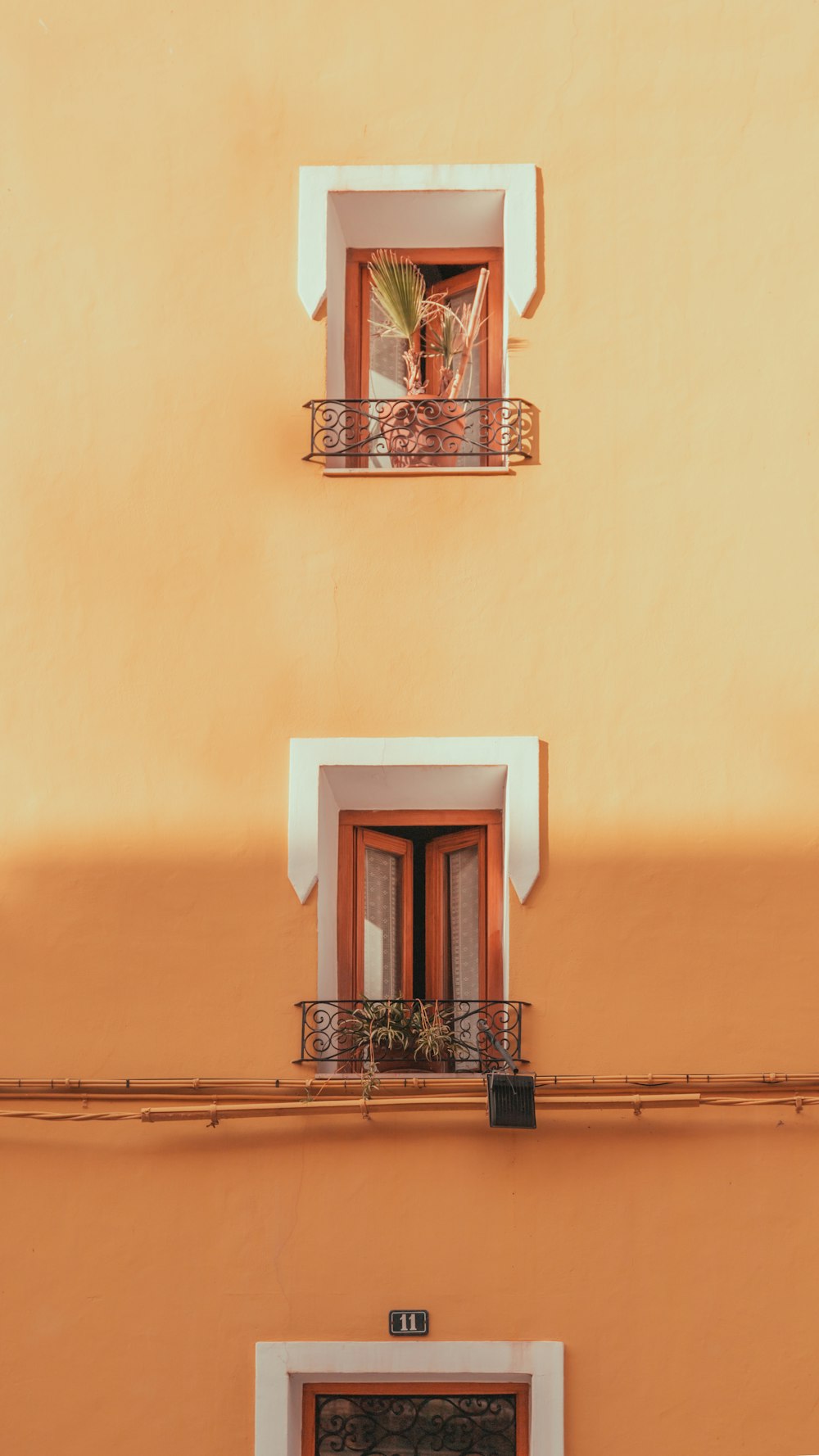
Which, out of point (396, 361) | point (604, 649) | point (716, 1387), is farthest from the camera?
point (396, 361)

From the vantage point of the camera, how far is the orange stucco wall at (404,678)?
26.0 feet

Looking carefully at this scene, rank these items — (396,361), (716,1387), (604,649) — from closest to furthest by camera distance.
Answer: (716,1387)
(604,649)
(396,361)

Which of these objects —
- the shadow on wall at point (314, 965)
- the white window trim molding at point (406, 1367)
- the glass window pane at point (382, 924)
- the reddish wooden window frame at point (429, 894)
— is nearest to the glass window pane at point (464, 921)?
the reddish wooden window frame at point (429, 894)

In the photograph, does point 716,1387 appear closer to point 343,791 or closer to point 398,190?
point 343,791

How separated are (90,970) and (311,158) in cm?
414

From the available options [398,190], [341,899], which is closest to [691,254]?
[398,190]

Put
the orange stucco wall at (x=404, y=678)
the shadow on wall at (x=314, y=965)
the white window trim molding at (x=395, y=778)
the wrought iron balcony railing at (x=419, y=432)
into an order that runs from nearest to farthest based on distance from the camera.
Result: the orange stucco wall at (x=404, y=678), the shadow on wall at (x=314, y=965), the white window trim molding at (x=395, y=778), the wrought iron balcony railing at (x=419, y=432)

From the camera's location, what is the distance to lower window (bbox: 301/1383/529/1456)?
313 inches

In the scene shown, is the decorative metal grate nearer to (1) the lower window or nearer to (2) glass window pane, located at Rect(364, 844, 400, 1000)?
(1) the lower window

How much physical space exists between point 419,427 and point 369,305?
834 mm

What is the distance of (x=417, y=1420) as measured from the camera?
26.2ft

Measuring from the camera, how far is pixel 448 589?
855cm

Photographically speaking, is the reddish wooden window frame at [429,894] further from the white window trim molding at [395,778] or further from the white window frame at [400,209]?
the white window frame at [400,209]

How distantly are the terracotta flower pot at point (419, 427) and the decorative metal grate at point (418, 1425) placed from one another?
4356 millimetres
